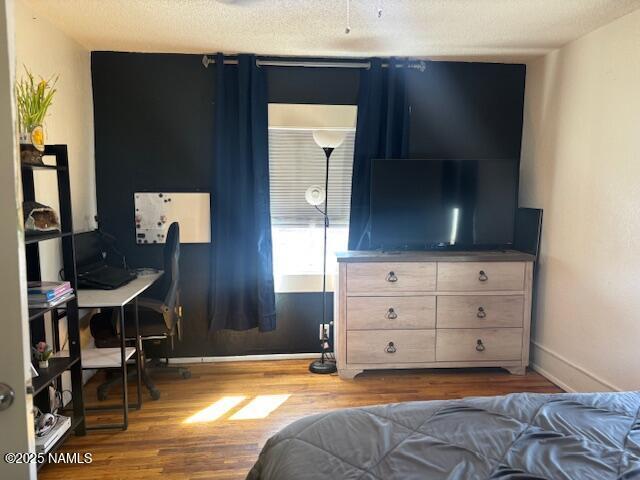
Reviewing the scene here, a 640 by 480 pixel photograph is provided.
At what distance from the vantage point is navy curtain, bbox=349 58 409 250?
11.5 feet

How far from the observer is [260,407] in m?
2.90

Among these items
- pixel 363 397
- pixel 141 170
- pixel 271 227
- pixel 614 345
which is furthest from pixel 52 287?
pixel 614 345

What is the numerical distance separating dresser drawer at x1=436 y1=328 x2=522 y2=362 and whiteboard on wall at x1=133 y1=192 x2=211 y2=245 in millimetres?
2021

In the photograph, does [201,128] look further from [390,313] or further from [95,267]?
[390,313]

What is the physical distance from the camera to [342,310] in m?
3.27

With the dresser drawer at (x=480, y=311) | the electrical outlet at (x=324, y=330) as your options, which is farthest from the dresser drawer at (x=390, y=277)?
the electrical outlet at (x=324, y=330)

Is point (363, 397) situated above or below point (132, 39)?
below

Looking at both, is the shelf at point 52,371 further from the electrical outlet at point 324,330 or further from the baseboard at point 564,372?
the baseboard at point 564,372

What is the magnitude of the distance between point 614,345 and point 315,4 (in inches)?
106

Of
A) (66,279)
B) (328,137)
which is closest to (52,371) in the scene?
(66,279)

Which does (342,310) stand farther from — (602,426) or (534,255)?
(602,426)

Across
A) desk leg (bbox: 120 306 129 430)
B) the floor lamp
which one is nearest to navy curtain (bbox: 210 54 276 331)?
the floor lamp

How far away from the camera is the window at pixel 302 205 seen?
12.0ft

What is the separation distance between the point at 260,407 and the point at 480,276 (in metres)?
1.84
